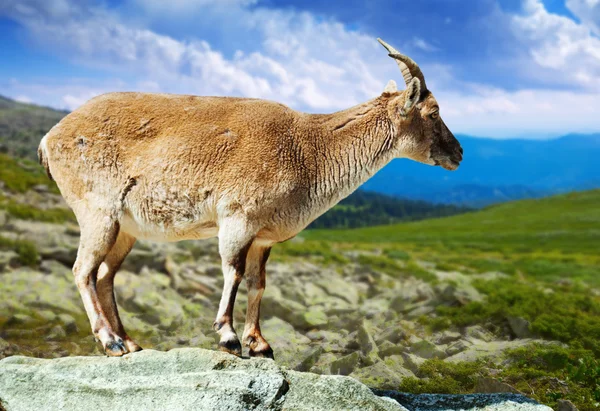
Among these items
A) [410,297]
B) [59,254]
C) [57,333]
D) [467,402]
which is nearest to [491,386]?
[467,402]

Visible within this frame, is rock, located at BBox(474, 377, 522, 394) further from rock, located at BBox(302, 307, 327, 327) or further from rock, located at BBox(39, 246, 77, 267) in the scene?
rock, located at BBox(39, 246, 77, 267)

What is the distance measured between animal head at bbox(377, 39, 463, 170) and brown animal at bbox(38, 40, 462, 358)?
0.07ft

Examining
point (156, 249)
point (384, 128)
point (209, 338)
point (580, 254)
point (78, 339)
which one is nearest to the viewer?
point (384, 128)

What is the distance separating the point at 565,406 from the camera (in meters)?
10.5

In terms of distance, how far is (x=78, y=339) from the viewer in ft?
49.5

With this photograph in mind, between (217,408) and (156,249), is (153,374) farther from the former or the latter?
(156,249)

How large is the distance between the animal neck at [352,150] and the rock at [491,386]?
485cm

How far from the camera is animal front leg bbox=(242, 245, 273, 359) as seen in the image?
10.1 meters

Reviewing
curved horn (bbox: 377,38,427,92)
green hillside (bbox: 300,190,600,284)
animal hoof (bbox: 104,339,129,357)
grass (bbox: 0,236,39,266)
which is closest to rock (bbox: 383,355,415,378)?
animal hoof (bbox: 104,339,129,357)

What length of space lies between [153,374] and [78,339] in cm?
738

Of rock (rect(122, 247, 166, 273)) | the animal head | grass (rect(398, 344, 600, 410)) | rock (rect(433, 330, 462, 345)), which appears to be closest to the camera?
the animal head

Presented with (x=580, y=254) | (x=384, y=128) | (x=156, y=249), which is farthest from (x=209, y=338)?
(x=580, y=254)

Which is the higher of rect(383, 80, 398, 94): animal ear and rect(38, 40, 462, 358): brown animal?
rect(383, 80, 398, 94): animal ear

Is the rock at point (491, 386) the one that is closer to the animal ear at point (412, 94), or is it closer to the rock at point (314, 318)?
the animal ear at point (412, 94)
